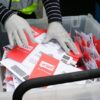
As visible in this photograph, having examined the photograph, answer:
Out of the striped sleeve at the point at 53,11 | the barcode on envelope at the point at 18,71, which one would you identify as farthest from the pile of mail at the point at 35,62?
the striped sleeve at the point at 53,11

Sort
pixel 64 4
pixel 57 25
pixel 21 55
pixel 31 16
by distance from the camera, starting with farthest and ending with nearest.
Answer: pixel 64 4
pixel 31 16
pixel 57 25
pixel 21 55

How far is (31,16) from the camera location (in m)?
1.12

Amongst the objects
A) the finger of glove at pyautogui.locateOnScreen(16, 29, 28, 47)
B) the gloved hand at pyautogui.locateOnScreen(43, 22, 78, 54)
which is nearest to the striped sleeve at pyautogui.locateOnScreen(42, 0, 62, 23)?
the gloved hand at pyautogui.locateOnScreen(43, 22, 78, 54)

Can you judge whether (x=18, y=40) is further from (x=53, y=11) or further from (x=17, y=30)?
(x=53, y=11)

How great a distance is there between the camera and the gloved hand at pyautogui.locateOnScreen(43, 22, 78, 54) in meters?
0.88

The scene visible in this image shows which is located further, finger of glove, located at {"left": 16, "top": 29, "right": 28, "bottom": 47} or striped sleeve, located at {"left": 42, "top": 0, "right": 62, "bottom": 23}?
striped sleeve, located at {"left": 42, "top": 0, "right": 62, "bottom": 23}

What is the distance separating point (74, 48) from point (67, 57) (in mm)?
52

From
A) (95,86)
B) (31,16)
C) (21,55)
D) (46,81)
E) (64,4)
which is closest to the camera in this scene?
(46,81)

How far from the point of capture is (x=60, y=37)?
889 mm

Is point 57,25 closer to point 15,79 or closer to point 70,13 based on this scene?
point 15,79

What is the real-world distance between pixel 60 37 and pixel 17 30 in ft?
0.48

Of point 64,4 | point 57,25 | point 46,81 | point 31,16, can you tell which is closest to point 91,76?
point 46,81

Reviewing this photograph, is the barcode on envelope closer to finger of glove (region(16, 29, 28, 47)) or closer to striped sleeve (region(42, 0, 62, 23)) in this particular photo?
finger of glove (region(16, 29, 28, 47))

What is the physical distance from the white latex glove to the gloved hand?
7 centimetres
